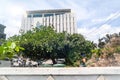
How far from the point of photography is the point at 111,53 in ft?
38.1

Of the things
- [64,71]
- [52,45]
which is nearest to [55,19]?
[52,45]

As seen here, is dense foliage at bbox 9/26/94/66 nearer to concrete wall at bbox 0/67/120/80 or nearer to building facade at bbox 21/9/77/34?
concrete wall at bbox 0/67/120/80

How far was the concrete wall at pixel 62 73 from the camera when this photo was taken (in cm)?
327

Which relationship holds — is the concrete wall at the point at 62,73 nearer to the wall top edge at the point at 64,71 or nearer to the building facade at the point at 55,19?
the wall top edge at the point at 64,71

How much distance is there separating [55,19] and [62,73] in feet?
339

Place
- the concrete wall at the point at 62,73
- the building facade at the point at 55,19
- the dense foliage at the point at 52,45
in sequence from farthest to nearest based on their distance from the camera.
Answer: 1. the building facade at the point at 55,19
2. the dense foliage at the point at 52,45
3. the concrete wall at the point at 62,73

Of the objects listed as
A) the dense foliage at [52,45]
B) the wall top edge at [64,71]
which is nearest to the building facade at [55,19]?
the dense foliage at [52,45]

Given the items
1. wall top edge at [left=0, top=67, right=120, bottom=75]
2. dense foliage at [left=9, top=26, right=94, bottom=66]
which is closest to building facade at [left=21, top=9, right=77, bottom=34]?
dense foliage at [left=9, top=26, right=94, bottom=66]

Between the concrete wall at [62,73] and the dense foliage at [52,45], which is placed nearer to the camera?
the concrete wall at [62,73]

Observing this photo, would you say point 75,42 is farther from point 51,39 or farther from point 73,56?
point 51,39

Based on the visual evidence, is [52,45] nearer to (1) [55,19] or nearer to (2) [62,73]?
(2) [62,73]

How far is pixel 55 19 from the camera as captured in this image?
106188 millimetres

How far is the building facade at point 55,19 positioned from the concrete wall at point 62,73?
95.0 metres

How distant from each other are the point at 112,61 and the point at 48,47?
24997 millimetres
